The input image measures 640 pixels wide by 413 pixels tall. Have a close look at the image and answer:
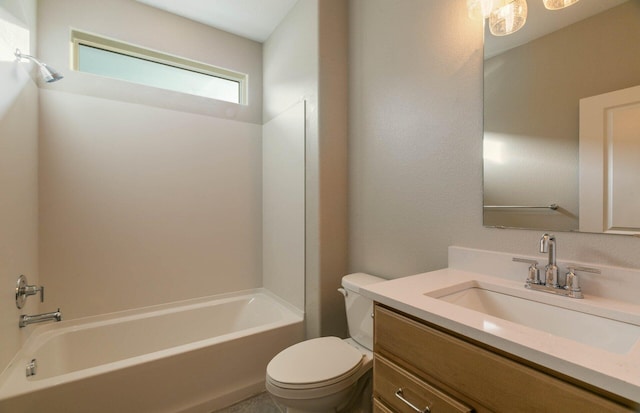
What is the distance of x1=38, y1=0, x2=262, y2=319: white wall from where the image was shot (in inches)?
74.2

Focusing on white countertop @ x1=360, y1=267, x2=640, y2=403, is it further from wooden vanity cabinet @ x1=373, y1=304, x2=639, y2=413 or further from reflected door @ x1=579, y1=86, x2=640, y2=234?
reflected door @ x1=579, y1=86, x2=640, y2=234

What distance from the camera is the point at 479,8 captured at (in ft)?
3.87

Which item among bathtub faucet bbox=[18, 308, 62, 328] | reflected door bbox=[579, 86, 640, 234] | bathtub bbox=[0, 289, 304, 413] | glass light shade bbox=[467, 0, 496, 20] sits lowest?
bathtub bbox=[0, 289, 304, 413]

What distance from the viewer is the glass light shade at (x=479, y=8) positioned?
3.80ft

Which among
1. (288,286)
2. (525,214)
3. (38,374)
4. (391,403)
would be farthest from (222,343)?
(525,214)

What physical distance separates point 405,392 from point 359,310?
0.71 m

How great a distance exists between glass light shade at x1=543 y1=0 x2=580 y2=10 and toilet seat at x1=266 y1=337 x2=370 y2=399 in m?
1.69

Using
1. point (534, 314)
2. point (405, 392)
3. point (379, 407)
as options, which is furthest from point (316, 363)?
point (534, 314)

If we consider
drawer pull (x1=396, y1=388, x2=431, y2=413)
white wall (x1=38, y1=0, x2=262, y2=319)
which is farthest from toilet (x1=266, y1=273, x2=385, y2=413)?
white wall (x1=38, y1=0, x2=262, y2=319)

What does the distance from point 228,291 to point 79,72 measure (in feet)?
6.47

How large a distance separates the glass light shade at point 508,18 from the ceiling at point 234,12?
1533 millimetres

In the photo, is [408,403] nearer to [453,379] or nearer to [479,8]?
[453,379]

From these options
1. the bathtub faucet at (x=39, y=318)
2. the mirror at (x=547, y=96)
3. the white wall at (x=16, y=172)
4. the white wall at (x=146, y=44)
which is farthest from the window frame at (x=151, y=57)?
the mirror at (x=547, y=96)

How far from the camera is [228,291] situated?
2498 millimetres
